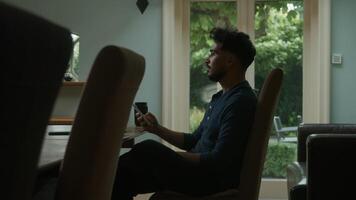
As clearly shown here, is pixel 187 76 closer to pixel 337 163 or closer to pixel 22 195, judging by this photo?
pixel 337 163

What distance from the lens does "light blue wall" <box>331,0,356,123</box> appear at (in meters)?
4.40

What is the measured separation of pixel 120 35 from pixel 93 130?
359cm

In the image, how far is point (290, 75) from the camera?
4.61 metres

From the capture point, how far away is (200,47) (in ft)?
15.4

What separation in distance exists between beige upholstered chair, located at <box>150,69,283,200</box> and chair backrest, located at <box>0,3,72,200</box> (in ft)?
4.23

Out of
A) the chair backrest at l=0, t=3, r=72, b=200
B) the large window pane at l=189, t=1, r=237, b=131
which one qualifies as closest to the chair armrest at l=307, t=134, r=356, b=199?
the chair backrest at l=0, t=3, r=72, b=200

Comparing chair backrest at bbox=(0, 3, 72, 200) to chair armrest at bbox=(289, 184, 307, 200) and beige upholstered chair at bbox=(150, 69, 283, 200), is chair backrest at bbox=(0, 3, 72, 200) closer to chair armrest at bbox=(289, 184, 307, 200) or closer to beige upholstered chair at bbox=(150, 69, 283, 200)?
beige upholstered chair at bbox=(150, 69, 283, 200)

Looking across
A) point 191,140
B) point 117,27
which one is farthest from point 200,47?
point 191,140

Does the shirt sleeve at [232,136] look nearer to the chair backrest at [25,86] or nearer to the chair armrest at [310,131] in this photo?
the chair backrest at [25,86]

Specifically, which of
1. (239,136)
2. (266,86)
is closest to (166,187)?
(239,136)

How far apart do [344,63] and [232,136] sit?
108 inches

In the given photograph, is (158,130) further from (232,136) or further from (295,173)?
(295,173)

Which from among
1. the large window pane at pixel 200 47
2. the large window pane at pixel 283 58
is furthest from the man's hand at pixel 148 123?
the large window pane at pixel 283 58

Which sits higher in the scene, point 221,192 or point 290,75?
point 290,75
